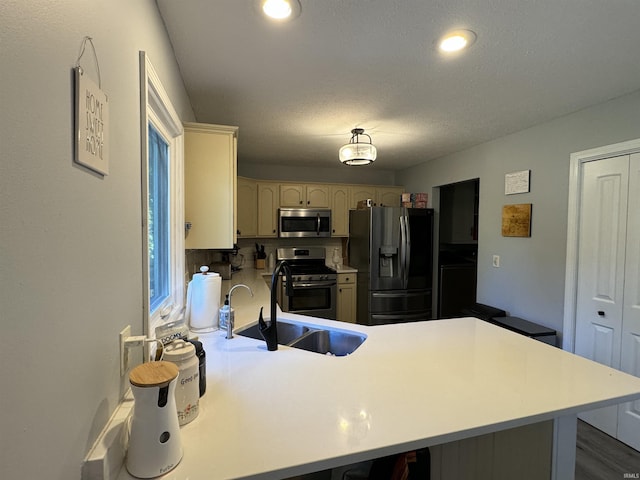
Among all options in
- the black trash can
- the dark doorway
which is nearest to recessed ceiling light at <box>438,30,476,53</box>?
the black trash can

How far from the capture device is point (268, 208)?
428 centimetres

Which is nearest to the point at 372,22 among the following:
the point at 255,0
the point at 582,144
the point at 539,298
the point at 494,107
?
the point at 255,0

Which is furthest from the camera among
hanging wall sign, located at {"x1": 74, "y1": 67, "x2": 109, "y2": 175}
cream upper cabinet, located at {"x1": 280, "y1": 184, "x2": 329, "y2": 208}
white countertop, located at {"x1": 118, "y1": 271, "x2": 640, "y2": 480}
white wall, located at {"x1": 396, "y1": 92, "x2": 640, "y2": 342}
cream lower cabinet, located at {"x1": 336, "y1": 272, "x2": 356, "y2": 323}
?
cream upper cabinet, located at {"x1": 280, "y1": 184, "x2": 329, "y2": 208}

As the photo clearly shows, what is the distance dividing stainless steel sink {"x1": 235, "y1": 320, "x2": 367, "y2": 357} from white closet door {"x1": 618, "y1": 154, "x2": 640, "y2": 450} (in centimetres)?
197

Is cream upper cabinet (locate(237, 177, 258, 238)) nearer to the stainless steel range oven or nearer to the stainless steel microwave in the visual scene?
the stainless steel microwave

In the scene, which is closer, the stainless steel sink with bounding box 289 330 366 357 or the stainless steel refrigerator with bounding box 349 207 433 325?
the stainless steel sink with bounding box 289 330 366 357

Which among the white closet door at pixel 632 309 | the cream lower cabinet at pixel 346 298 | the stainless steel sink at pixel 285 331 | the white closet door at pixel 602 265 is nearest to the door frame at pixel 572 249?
the white closet door at pixel 602 265

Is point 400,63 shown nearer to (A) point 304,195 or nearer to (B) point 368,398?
(B) point 368,398

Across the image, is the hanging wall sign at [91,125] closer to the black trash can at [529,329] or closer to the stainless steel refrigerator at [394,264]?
the black trash can at [529,329]

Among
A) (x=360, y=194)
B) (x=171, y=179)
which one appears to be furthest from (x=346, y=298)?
(x=171, y=179)

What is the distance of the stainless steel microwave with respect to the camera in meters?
4.27

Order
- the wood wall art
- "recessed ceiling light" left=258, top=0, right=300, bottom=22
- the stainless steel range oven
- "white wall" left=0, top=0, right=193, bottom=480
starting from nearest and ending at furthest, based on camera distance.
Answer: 1. "white wall" left=0, top=0, right=193, bottom=480
2. "recessed ceiling light" left=258, top=0, right=300, bottom=22
3. the wood wall art
4. the stainless steel range oven

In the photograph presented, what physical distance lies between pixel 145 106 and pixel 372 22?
105cm

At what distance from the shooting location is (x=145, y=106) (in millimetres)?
1079
